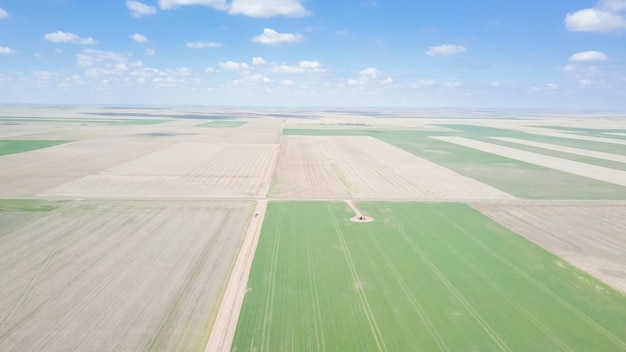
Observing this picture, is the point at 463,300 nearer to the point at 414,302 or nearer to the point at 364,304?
the point at 414,302

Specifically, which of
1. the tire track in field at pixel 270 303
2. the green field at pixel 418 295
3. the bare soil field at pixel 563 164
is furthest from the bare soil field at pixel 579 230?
the tire track in field at pixel 270 303

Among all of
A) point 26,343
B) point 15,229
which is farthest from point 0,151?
point 26,343

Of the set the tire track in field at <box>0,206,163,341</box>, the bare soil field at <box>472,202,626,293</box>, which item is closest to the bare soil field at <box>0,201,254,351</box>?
the tire track in field at <box>0,206,163,341</box>

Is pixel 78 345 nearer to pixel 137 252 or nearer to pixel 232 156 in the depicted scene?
pixel 137 252

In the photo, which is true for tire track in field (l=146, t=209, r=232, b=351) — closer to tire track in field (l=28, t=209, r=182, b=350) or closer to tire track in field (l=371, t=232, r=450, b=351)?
tire track in field (l=28, t=209, r=182, b=350)

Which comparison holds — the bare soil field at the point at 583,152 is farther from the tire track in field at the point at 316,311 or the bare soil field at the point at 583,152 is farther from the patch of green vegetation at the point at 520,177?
the tire track in field at the point at 316,311

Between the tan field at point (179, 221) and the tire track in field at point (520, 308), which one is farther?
the tan field at point (179, 221)
